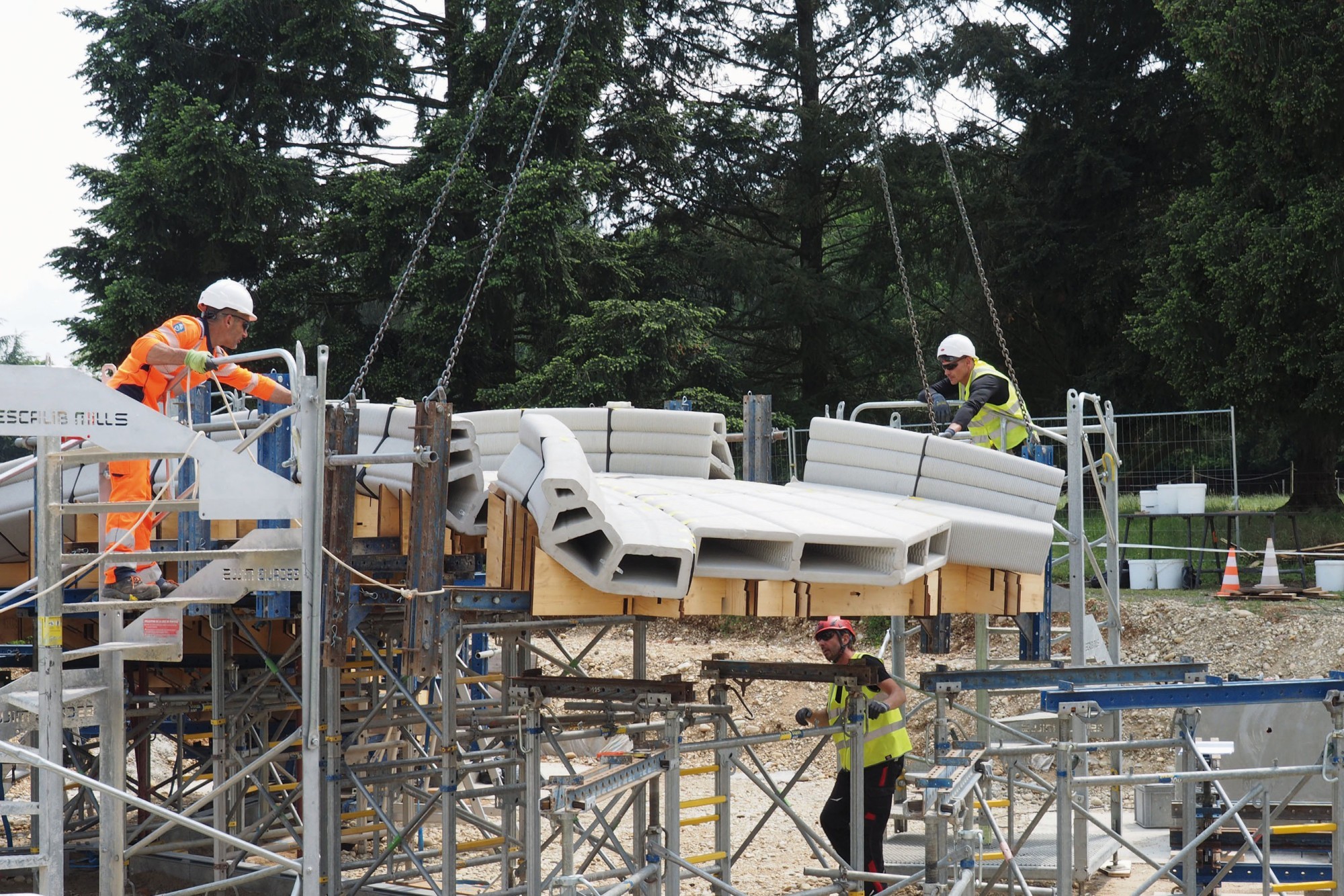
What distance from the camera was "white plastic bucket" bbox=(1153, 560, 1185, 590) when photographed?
1973 centimetres

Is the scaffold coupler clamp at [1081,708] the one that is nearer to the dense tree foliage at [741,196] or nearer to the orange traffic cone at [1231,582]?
the orange traffic cone at [1231,582]

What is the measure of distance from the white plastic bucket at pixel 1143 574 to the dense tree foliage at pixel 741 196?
3.79 metres

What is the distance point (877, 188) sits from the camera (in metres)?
28.1

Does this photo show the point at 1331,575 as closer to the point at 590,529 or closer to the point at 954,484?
the point at 954,484

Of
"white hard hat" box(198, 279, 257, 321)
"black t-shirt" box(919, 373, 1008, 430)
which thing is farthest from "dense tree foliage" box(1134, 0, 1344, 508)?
"white hard hat" box(198, 279, 257, 321)

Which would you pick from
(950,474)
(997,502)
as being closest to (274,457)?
(950,474)

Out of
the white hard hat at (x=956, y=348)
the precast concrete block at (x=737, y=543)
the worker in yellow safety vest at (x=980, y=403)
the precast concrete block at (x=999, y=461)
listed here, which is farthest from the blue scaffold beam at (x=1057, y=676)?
the white hard hat at (x=956, y=348)

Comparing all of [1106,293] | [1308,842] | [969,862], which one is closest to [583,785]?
[969,862]

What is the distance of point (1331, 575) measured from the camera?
61.6ft

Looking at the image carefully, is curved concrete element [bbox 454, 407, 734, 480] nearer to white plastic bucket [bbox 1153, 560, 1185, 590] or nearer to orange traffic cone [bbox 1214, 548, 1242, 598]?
orange traffic cone [bbox 1214, 548, 1242, 598]

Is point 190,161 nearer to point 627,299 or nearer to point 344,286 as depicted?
point 344,286

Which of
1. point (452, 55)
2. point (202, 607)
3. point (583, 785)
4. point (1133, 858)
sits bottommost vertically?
point (1133, 858)

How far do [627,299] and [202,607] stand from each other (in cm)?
1581

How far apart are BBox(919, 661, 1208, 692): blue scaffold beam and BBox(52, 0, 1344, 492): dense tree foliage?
13.3 metres
